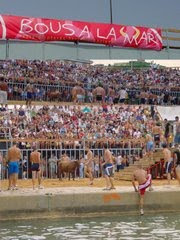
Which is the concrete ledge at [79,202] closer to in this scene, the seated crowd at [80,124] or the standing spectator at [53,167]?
the standing spectator at [53,167]

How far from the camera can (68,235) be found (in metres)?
22.0

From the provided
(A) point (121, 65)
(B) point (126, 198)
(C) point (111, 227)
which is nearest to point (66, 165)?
(B) point (126, 198)

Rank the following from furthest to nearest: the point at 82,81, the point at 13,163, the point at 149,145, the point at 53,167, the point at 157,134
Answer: the point at 82,81, the point at 157,134, the point at 149,145, the point at 53,167, the point at 13,163

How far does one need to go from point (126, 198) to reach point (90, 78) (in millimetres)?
22510

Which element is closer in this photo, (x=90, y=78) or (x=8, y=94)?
(x=8, y=94)

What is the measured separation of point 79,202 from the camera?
83.6 ft

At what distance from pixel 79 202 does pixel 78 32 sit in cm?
2641

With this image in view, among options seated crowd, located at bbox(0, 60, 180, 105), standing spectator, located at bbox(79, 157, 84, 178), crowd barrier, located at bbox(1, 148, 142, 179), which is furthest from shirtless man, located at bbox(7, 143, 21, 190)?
seated crowd, located at bbox(0, 60, 180, 105)

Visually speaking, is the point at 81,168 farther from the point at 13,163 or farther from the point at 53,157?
the point at 13,163

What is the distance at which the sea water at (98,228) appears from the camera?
71.8ft

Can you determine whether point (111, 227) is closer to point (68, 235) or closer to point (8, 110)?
point (68, 235)

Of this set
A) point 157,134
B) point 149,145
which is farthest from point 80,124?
point 149,145

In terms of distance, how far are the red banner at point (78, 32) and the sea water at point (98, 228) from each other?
76.3 feet

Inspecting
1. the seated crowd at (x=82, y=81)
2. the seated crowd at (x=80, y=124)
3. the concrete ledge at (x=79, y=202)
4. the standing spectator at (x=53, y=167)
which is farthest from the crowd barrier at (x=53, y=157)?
the seated crowd at (x=82, y=81)
